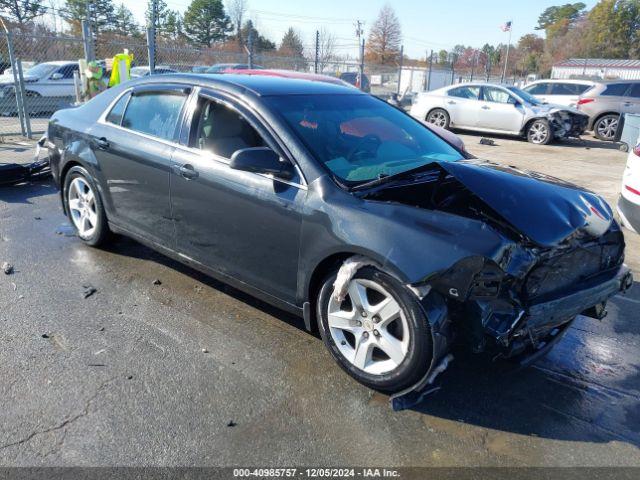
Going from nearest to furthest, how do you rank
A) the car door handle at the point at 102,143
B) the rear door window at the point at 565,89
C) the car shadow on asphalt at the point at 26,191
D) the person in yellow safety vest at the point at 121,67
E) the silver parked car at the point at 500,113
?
the car door handle at the point at 102,143 < the car shadow on asphalt at the point at 26,191 < the person in yellow safety vest at the point at 121,67 < the silver parked car at the point at 500,113 < the rear door window at the point at 565,89

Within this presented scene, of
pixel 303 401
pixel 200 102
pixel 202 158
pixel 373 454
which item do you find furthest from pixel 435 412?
pixel 200 102

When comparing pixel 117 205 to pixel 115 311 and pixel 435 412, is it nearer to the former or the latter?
pixel 115 311

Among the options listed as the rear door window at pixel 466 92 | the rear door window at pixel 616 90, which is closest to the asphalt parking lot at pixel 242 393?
the rear door window at pixel 466 92

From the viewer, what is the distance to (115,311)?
3.85 metres

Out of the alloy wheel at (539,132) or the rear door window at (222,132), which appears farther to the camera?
the alloy wheel at (539,132)

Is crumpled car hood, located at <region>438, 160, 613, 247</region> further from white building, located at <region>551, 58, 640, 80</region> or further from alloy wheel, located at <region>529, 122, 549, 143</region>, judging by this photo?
white building, located at <region>551, 58, 640, 80</region>

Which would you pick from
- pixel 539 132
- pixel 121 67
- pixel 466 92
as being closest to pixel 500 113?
pixel 539 132

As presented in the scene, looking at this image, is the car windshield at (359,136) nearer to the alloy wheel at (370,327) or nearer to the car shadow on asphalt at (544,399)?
the alloy wheel at (370,327)

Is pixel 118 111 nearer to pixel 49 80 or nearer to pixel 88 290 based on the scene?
pixel 88 290

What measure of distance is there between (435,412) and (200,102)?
2626mm

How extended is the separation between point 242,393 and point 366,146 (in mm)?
1807

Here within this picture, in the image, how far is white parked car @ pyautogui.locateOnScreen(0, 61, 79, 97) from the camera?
15.9 m

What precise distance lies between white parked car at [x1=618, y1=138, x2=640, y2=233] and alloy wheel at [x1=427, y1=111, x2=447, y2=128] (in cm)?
1097

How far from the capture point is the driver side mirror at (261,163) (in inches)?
125
